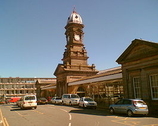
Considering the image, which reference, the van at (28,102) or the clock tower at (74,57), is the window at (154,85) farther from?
the clock tower at (74,57)

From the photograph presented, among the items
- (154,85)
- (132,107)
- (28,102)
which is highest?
(154,85)

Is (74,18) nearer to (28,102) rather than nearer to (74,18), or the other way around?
(74,18)

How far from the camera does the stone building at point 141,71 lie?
Answer: 668 inches

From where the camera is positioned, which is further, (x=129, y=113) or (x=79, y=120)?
(x=129, y=113)

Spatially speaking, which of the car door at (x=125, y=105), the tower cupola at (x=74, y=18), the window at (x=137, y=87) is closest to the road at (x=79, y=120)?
the car door at (x=125, y=105)

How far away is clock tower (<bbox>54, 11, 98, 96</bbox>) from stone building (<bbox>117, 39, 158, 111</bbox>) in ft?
75.3

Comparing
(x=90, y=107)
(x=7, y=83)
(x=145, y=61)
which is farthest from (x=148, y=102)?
(x=7, y=83)

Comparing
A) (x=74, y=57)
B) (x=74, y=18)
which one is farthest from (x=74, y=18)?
(x=74, y=57)

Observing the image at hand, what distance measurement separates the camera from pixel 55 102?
3594 cm

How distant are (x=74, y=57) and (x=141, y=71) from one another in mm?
27603

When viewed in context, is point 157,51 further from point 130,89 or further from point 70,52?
point 70,52

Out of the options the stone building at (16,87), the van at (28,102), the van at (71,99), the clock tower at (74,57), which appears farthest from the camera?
the stone building at (16,87)

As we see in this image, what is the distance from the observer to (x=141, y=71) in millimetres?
18328

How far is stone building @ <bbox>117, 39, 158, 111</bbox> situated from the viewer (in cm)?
1697
